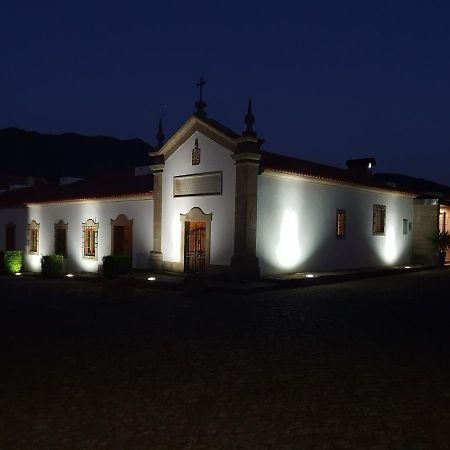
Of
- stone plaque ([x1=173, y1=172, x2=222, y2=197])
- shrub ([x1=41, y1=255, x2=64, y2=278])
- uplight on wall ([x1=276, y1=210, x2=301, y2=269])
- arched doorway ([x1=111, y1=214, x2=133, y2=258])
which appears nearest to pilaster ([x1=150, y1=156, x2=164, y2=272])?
stone plaque ([x1=173, y1=172, x2=222, y2=197])

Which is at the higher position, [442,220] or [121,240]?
[442,220]

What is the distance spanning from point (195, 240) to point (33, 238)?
1081 cm

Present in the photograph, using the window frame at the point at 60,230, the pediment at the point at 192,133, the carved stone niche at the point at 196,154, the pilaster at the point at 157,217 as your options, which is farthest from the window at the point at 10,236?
the carved stone niche at the point at 196,154

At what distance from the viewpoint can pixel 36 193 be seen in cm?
2783

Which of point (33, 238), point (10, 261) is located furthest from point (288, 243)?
point (33, 238)

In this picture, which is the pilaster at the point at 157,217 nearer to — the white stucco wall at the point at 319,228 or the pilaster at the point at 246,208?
the pilaster at the point at 246,208

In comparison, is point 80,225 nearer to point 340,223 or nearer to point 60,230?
point 60,230

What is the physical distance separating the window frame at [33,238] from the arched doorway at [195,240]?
974cm

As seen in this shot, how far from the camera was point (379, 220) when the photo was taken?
2152cm

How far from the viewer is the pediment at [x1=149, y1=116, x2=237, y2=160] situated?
1638cm

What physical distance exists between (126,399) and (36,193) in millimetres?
24863

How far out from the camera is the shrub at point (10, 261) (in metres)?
22.4

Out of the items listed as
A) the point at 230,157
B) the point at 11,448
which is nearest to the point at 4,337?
the point at 11,448

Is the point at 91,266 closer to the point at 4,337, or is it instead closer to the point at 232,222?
the point at 232,222
